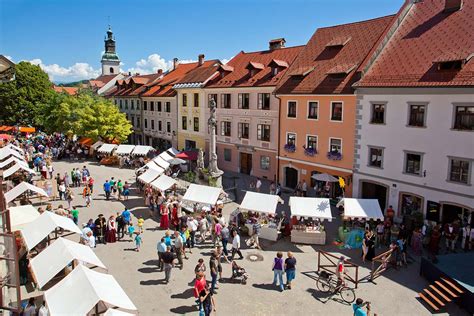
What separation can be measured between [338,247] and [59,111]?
37.6 meters

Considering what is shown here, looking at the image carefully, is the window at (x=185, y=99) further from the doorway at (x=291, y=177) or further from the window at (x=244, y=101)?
the doorway at (x=291, y=177)

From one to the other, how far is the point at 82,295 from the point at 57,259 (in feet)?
9.87

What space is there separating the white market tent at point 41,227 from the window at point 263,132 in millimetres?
18602

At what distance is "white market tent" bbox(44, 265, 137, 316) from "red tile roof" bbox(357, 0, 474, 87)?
17.4 meters

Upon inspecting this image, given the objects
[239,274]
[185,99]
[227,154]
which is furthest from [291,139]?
[185,99]

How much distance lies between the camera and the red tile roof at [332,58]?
2497 cm

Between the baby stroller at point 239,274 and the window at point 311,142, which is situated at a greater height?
the window at point 311,142

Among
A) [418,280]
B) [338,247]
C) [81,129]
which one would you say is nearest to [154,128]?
[81,129]

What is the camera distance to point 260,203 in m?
19.6

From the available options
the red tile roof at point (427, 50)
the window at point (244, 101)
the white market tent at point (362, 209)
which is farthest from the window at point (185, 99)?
the white market tent at point (362, 209)

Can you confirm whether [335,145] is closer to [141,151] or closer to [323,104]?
[323,104]

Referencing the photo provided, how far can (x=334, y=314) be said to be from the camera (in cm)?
1229

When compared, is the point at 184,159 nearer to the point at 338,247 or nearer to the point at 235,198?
the point at 235,198

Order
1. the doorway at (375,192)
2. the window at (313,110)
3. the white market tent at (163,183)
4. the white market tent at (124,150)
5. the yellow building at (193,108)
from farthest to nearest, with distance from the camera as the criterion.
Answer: the yellow building at (193,108) → the white market tent at (124,150) → the window at (313,110) → the white market tent at (163,183) → the doorway at (375,192)
